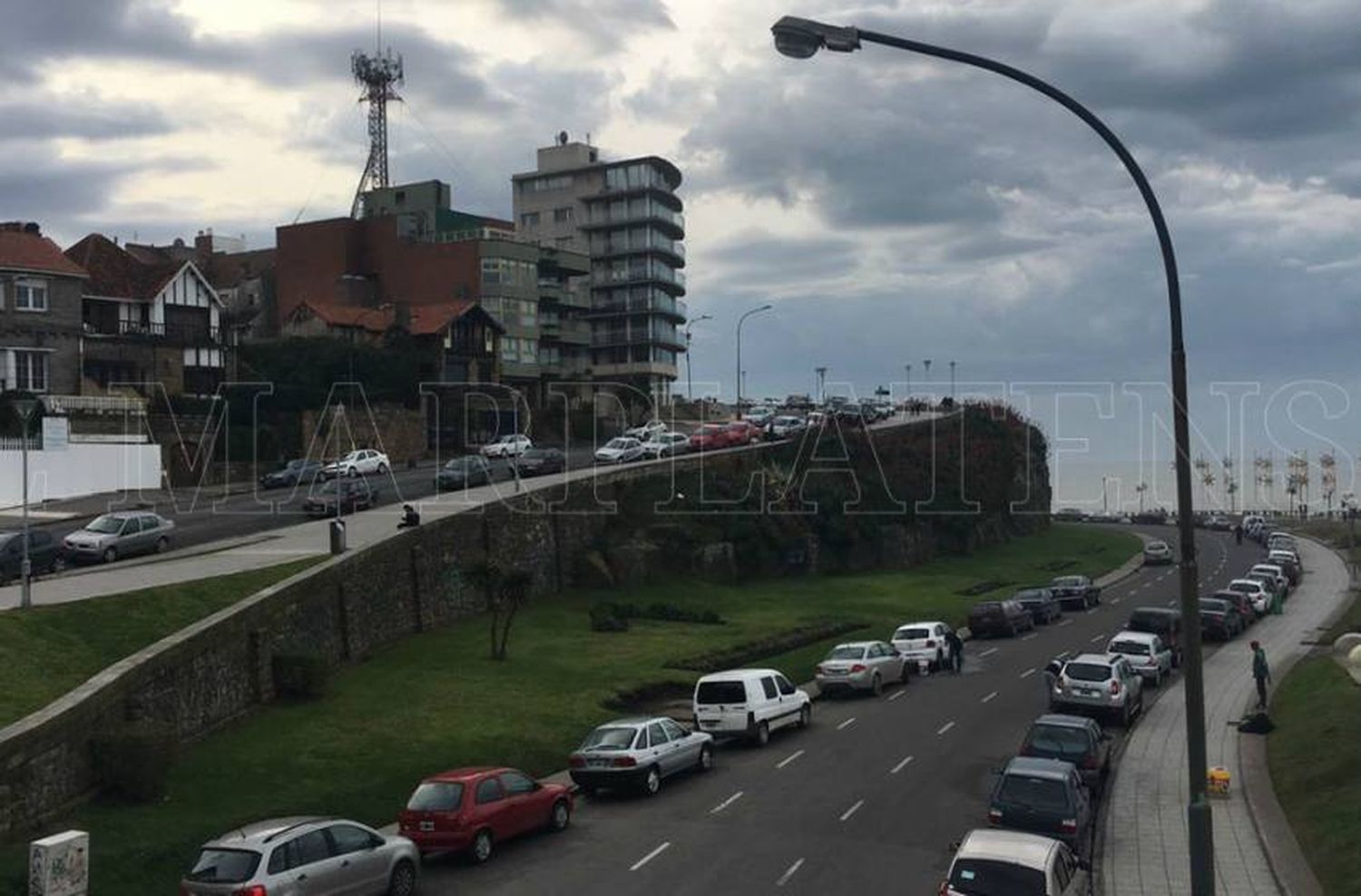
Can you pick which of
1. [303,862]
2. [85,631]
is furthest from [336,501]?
[303,862]

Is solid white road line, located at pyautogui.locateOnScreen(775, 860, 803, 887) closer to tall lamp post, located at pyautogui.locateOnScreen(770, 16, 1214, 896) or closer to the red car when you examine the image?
the red car

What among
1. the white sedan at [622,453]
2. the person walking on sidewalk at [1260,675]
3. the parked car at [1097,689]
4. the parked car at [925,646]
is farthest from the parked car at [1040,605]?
the white sedan at [622,453]

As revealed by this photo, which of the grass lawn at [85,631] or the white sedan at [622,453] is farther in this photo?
the white sedan at [622,453]

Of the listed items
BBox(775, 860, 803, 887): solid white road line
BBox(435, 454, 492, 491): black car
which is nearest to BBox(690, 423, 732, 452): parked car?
BBox(435, 454, 492, 491): black car

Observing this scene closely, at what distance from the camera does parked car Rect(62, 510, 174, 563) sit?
41.0 meters

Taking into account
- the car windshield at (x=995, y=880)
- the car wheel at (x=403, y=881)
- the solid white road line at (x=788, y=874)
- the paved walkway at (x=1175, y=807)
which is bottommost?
the paved walkway at (x=1175, y=807)

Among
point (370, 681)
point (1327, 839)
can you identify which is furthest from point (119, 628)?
point (1327, 839)

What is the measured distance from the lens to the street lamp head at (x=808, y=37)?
38.3ft

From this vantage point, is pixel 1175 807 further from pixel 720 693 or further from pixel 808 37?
pixel 808 37

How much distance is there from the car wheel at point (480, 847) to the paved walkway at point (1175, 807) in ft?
31.3

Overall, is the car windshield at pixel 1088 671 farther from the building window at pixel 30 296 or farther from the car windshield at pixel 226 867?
the building window at pixel 30 296

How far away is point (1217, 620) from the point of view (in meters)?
48.3

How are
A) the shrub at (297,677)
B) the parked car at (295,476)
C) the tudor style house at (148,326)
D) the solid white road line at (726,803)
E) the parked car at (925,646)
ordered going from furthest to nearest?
1. the tudor style house at (148,326)
2. the parked car at (295,476)
3. the parked car at (925,646)
4. the shrub at (297,677)
5. the solid white road line at (726,803)

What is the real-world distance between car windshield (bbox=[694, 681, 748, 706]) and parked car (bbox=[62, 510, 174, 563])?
21901mm
